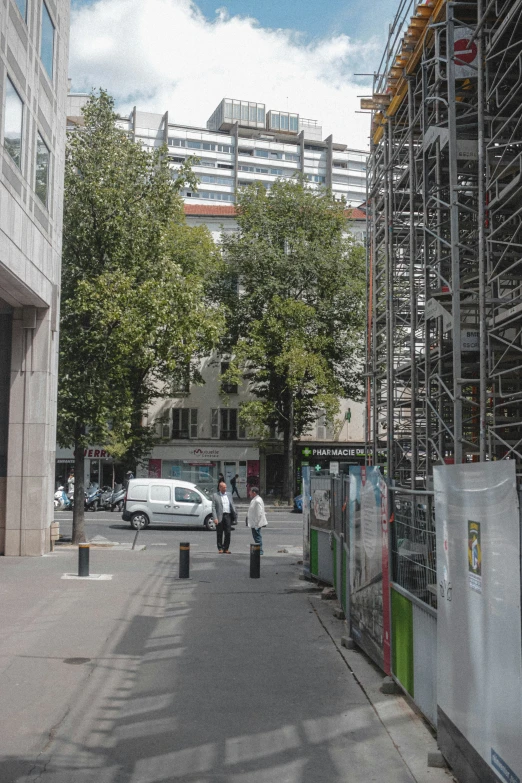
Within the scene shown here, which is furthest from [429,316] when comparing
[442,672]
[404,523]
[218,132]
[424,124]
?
[218,132]

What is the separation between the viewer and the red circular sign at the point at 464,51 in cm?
1470

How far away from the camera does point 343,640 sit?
30.5 feet

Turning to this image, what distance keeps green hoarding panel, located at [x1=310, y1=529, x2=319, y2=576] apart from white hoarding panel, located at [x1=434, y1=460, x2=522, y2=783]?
9.08 metres

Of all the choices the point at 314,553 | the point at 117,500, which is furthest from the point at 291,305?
the point at 314,553

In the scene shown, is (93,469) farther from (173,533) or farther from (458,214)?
(458,214)

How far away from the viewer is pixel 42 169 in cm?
1808

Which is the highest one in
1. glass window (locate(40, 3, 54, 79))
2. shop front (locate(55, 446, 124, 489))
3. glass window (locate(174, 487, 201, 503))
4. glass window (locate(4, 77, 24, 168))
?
glass window (locate(40, 3, 54, 79))

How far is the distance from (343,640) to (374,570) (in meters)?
1.71

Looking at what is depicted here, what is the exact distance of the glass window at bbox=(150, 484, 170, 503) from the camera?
27547 millimetres

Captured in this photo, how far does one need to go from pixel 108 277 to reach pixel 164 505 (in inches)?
353

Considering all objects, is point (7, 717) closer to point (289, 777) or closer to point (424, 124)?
point (289, 777)

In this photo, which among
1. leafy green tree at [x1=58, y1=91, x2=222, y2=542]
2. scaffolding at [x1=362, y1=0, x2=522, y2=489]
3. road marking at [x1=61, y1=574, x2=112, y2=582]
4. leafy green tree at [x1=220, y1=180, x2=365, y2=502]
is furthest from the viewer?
leafy green tree at [x1=220, y1=180, x2=365, y2=502]

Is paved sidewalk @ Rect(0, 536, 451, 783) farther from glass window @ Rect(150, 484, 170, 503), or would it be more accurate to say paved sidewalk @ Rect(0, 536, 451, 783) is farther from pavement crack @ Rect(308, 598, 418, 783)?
glass window @ Rect(150, 484, 170, 503)

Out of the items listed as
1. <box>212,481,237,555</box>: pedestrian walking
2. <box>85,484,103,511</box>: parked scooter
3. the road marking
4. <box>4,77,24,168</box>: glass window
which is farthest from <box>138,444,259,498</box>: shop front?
<box>4,77,24,168</box>: glass window
